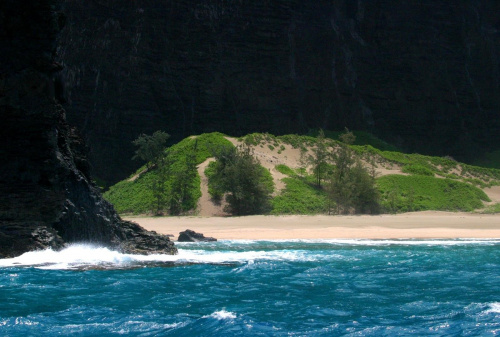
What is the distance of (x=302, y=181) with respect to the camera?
4894cm

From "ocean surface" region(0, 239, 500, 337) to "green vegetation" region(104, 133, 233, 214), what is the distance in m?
21.5

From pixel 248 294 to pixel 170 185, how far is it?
33.3 metres

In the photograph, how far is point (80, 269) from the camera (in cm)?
1664

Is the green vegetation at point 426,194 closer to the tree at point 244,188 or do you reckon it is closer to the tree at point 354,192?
the tree at point 354,192

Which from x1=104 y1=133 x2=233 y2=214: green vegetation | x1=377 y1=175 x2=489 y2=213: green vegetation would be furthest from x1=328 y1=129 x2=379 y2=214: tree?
x1=104 y1=133 x2=233 y2=214: green vegetation

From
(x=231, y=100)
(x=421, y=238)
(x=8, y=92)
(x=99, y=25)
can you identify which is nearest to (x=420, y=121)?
(x=231, y=100)

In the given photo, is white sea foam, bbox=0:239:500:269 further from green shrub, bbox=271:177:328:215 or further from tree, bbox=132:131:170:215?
tree, bbox=132:131:170:215

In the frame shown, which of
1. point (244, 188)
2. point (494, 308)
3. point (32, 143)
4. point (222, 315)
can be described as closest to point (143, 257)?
point (32, 143)

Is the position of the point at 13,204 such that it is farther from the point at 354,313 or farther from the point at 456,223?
the point at 456,223

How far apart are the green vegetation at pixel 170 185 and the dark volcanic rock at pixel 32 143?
24177 millimetres

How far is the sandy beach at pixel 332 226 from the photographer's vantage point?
32.8 metres

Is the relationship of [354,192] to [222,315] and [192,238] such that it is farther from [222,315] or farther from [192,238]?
[222,315]

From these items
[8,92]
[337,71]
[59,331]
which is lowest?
[59,331]

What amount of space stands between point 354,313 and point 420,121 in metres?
77.3
